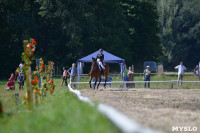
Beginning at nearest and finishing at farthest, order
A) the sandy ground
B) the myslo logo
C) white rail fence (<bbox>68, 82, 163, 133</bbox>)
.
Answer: white rail fence (<bbox>68, 82, 163, 133</bbox>) → the sandy ground → the myslo logo

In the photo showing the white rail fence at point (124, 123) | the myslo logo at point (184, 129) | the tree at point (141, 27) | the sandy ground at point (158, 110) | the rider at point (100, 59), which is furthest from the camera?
the tree at point (141, 27)

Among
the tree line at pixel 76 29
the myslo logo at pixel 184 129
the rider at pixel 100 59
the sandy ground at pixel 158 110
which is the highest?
the tree line at pixel 76 29

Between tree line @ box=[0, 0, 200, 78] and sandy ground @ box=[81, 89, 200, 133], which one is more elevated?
tree line @ box=[0, 0, 200, 78]

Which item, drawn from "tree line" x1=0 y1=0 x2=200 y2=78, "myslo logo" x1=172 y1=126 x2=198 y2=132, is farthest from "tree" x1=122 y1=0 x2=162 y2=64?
"myslo logo" x1=172 y1=126 x2=198 y2=132

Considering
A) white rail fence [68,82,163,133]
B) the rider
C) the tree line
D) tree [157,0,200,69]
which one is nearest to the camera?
white rail fence [68,82,163,133]

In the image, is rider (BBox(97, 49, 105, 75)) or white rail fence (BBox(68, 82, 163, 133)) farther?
rider (BBox(97, 49, 105, 75))

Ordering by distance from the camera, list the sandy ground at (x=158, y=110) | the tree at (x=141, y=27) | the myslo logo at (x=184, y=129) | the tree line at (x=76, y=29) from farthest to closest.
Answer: the tree at (x=141, y=27), the tree line at (x=76, y=29), the myslo logo at (x=184, y=129), the sandy ground at (x=158, y=110)

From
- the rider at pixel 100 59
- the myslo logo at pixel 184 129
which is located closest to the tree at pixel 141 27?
the rider at pixel 100 59

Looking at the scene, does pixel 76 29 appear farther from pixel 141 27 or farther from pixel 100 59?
pixel 100 59

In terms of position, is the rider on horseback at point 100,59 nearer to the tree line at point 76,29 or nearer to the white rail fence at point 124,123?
the white rail fence at point 124,123

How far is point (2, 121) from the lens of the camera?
7.09m

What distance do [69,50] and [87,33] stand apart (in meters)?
3.39

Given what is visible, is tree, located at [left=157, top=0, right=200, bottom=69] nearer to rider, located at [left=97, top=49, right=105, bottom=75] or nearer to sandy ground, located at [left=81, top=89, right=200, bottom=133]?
rider, located at [left=97, top=49, right=105, bottom=75]

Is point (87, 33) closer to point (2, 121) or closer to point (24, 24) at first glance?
point (24, 24)
